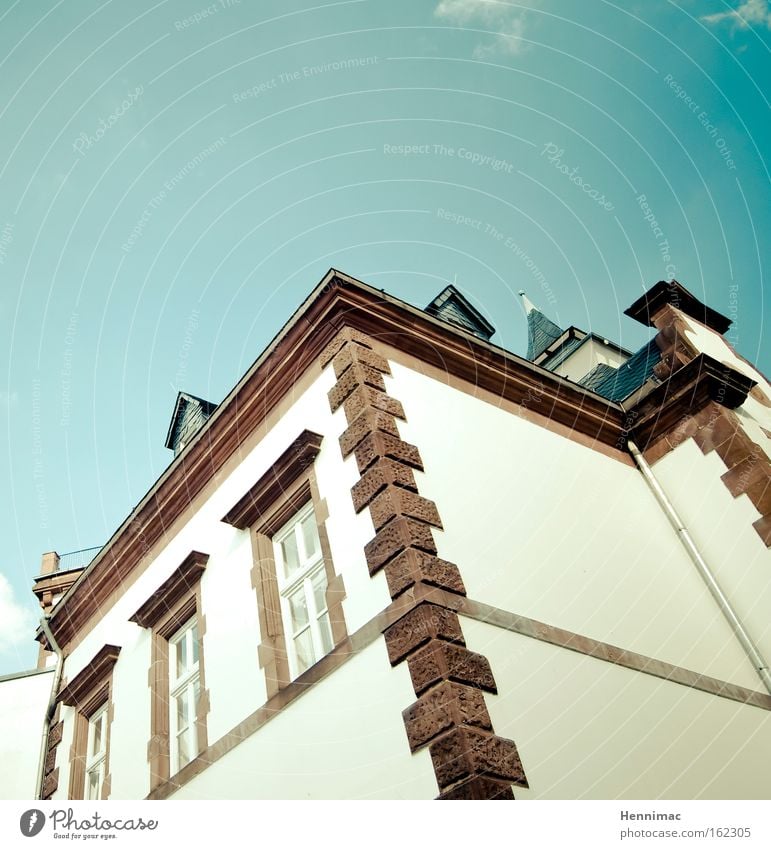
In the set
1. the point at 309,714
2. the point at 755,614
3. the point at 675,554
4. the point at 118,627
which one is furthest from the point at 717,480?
the point at 118,627

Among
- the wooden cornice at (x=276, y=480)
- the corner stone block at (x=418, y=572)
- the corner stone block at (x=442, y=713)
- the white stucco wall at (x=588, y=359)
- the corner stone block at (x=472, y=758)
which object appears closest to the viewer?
the corner stone block at (x=472, y=758)

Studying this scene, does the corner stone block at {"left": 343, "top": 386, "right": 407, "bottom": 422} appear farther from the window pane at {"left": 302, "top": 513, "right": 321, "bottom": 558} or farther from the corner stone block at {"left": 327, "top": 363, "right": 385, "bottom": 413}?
the window pane at {"left": 302, "top": 513, "right": 321, "bottom": 558}

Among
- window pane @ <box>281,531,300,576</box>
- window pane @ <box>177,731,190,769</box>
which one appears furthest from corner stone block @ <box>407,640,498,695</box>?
window pane @ <box>177,731,190,769</box>

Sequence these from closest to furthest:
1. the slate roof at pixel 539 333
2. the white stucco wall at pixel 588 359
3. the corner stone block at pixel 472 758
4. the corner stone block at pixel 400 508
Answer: the corner stone block at pixel 472 758 → the corner stone block at pixel 400 508 → the white stucco wall at pixel 588 359 → the slate roof at pixel 539 333

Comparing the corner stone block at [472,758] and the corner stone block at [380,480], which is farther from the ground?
the corner stone block at [380,480]

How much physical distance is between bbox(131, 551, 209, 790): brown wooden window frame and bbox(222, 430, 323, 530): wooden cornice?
1161 millimetres

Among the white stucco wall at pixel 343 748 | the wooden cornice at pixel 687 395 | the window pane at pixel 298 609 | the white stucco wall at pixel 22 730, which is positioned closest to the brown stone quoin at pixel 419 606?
the white stucco wall at pixel 343 748

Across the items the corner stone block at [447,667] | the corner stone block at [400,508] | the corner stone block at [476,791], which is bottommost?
the corner stone block at [476,791]

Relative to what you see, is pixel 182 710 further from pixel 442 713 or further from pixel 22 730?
pixel 442 713

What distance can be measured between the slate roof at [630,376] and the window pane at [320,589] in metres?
7.03

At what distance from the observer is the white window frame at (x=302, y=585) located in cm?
866

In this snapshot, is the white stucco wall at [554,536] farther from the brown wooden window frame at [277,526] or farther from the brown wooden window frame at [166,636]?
the brown wooden window frame at [166,636]

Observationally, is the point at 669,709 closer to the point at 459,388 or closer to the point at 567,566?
the point at 567,566

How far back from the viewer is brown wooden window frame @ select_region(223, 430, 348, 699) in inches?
341
